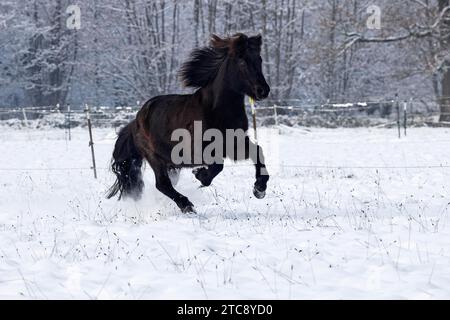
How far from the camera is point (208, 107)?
244 inches

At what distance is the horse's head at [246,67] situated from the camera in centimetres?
566

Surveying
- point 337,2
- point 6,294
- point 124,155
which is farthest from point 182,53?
point 6,294

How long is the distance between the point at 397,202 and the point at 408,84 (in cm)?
2917

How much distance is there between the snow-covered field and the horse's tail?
0.63ft

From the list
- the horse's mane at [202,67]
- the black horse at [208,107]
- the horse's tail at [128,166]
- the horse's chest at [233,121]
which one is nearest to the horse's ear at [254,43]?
the black horse at [208,107]

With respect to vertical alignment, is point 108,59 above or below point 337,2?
below

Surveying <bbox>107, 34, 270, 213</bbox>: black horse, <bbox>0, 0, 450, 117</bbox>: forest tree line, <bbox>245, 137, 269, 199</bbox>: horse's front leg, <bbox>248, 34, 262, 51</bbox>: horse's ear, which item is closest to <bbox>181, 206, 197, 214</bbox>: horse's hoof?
<bbox>107, 34, 270, 213</bbox>: black horse

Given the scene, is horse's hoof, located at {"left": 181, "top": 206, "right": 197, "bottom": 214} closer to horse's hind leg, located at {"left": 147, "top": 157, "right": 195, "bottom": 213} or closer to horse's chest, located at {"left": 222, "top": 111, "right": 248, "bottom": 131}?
horse's hind leg, located at {"left": 147, "top": 157, "right": 195, "bottom": 213}

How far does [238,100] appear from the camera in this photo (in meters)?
6.11

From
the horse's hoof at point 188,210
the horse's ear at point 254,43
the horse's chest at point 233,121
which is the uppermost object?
the horse's ear at point 254,43

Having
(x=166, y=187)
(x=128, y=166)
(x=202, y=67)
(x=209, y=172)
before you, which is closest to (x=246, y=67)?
(x=202, y=67)

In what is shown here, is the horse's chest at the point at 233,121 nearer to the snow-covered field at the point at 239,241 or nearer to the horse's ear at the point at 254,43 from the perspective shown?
the horse's ear at the point at 254,43

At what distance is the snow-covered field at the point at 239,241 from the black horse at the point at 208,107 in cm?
54
